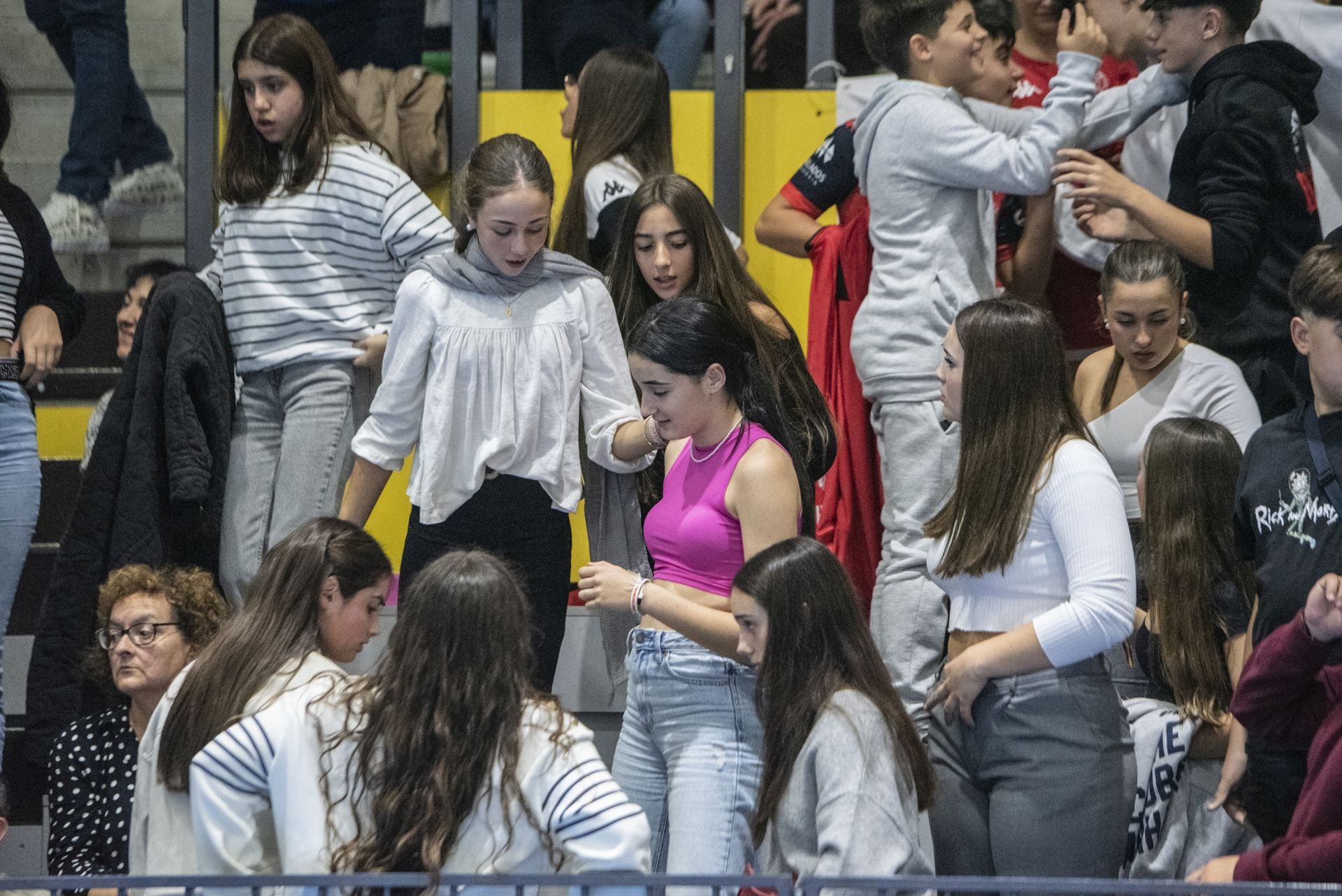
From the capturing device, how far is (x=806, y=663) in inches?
102

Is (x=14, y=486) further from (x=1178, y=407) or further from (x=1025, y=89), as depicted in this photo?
(x=1025, y=89)

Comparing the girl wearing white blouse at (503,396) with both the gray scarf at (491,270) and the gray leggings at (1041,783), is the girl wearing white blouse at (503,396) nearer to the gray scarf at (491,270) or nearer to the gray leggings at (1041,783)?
the gray scarf at (491,270)

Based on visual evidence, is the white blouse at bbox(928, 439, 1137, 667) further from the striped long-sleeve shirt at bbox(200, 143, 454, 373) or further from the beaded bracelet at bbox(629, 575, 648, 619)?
the striped long-sleeve shirt at bbox(200, 143, 454, 373)

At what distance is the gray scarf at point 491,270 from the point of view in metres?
3.50

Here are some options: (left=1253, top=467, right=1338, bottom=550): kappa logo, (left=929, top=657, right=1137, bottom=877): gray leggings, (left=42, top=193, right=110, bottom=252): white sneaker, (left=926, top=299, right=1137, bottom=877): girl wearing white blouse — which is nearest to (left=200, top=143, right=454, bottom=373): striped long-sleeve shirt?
(left=42, top=193, right=110, bottom=252): white sneaker

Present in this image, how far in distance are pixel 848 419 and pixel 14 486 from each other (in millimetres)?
1972

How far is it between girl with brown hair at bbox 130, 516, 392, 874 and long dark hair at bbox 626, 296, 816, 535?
0.62m

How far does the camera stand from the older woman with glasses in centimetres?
354

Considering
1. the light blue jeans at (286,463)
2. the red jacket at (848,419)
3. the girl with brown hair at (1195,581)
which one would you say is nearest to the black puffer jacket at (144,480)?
the light blue jeans at (286,463)

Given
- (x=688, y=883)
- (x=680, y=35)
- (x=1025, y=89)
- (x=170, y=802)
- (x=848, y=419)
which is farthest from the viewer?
(x=680, y=35)

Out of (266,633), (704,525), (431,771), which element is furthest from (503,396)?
(431,771)

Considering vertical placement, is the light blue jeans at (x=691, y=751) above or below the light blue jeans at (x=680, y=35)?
below

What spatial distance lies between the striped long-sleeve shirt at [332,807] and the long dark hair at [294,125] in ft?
5.80

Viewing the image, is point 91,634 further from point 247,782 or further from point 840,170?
point 840,170
